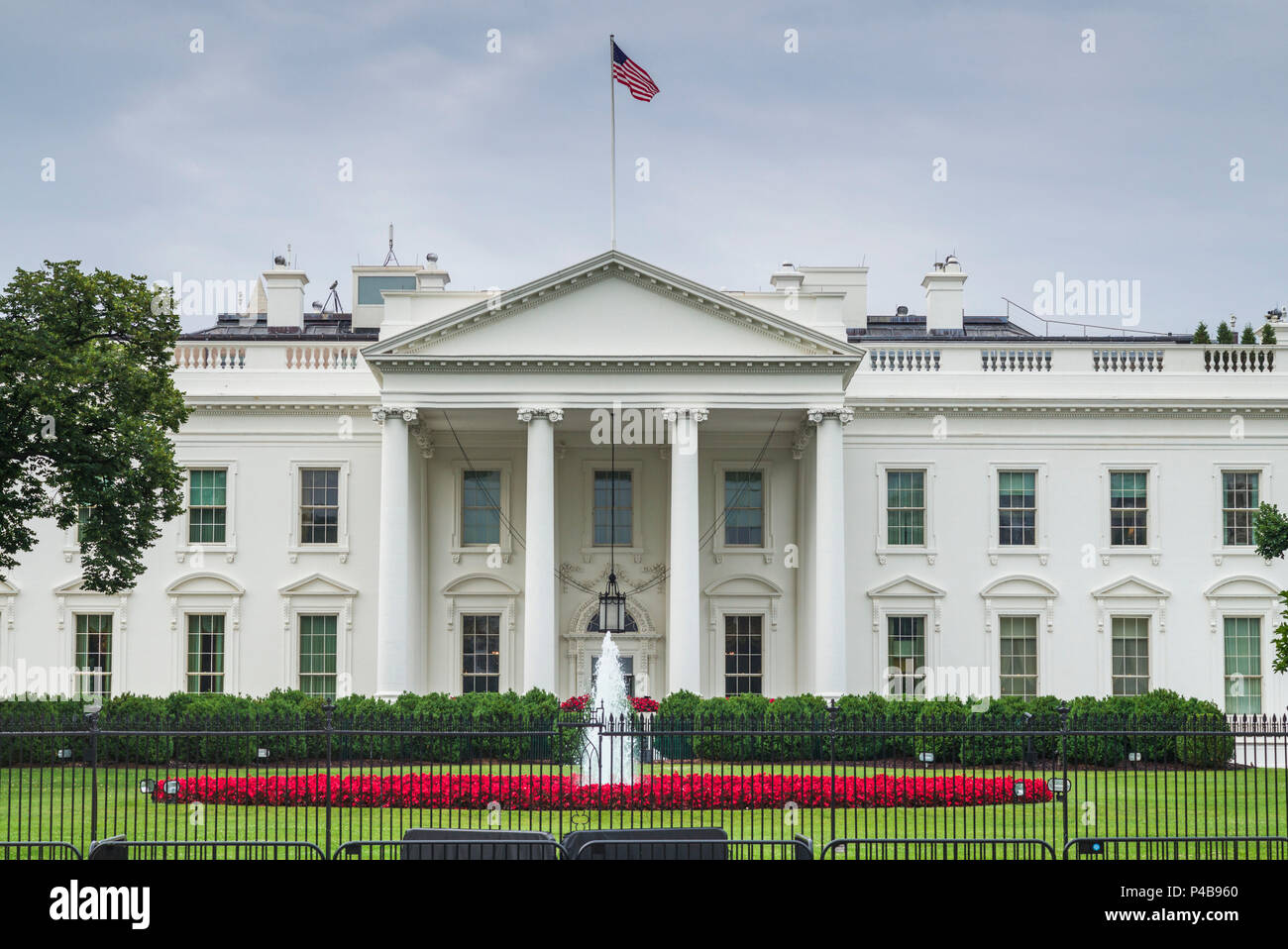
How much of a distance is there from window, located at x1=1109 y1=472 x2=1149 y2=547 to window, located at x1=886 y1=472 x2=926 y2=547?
5.22m

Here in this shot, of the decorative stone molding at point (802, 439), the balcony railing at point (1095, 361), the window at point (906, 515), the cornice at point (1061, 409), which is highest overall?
the balcony railing at point (1095, 361)

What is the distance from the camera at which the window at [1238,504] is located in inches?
1411

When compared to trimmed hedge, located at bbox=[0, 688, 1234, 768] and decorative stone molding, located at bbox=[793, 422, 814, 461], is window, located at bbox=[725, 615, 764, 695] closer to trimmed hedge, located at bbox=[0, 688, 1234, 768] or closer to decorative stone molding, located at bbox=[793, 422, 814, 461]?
decorative stone molding, located at bbox=[793, 422, 814, 461]

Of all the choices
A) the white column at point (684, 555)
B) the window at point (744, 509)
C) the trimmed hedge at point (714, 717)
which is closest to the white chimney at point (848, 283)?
the window at point (744, 509)

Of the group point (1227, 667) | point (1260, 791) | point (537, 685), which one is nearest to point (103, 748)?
point (537, 685)

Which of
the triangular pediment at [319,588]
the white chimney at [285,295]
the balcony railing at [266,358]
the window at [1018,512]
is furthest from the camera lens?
the white chimney at [285,295]

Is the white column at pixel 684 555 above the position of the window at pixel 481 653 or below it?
above

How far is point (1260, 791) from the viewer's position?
23.0 metres

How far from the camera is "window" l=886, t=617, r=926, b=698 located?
117ft

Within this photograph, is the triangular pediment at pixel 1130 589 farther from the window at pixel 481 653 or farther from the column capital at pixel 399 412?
the column capital at pixel 399 412

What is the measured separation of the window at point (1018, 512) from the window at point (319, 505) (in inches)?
732

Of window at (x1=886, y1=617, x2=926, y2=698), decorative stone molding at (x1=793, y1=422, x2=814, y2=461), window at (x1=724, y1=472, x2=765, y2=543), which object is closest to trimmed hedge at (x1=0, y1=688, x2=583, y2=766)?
window at (x1=724, y1=472, x2=765, y2=543)
